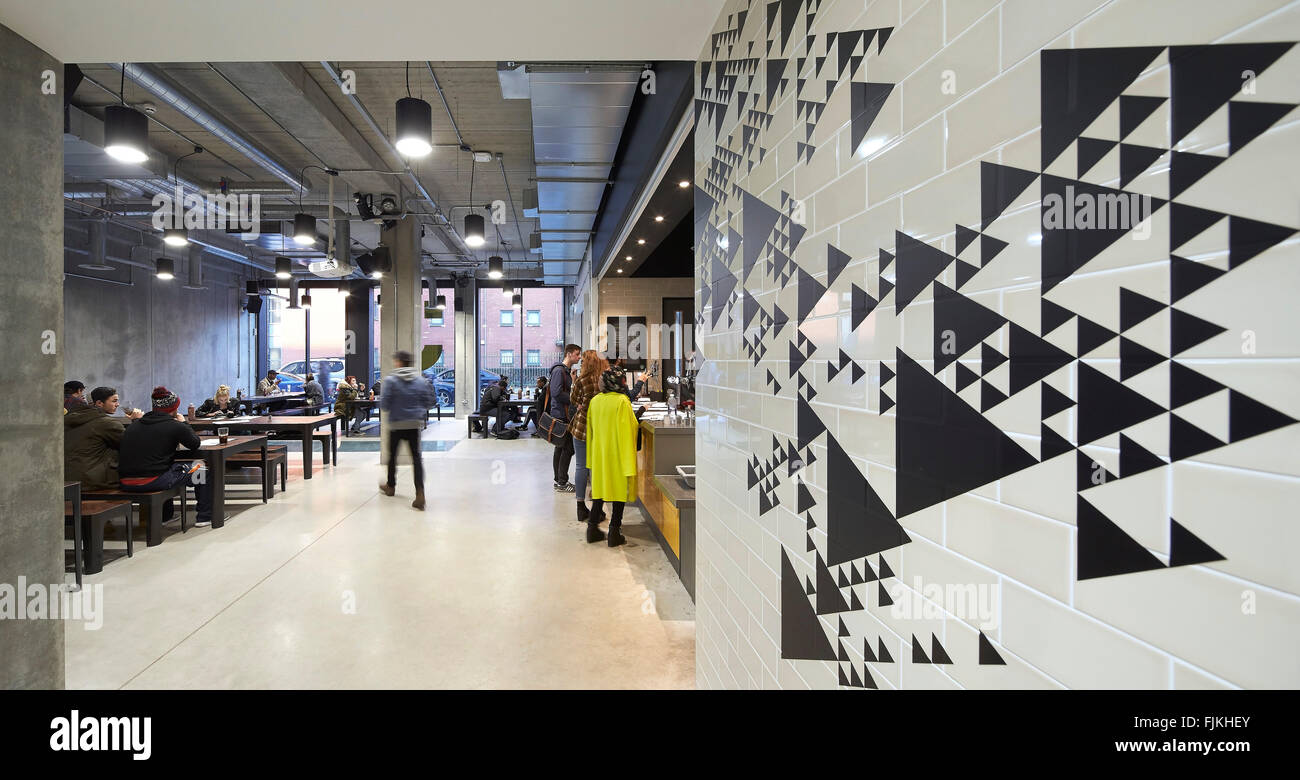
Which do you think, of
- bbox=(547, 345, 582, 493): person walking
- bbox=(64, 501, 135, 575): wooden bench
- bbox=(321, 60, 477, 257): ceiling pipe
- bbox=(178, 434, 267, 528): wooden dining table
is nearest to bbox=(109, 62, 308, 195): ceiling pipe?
bbox=(321, 60, 477, 257): ceiling pipe

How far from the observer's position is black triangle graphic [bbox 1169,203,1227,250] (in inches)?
23.5

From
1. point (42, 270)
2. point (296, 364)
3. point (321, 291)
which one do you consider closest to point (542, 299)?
point (321, 291)

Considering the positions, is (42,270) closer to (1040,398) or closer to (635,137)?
(1040,398)

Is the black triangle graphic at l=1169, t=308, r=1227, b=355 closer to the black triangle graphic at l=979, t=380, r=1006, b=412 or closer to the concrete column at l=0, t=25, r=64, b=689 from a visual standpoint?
the black triangle graphic at l=979, t=380, r=1006, b=412

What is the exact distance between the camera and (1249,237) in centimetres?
56

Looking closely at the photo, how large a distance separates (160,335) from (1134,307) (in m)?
16.4

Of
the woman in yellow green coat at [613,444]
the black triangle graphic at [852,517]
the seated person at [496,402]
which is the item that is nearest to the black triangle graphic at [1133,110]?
the black triangle graphic at [852,517]

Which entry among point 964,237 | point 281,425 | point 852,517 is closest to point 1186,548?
point 964,237

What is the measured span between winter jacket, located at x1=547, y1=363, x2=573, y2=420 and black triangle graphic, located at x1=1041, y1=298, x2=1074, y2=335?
6.71m

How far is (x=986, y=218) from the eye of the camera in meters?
0.88

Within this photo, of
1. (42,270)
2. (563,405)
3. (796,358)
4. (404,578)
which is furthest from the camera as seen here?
(563,405)
